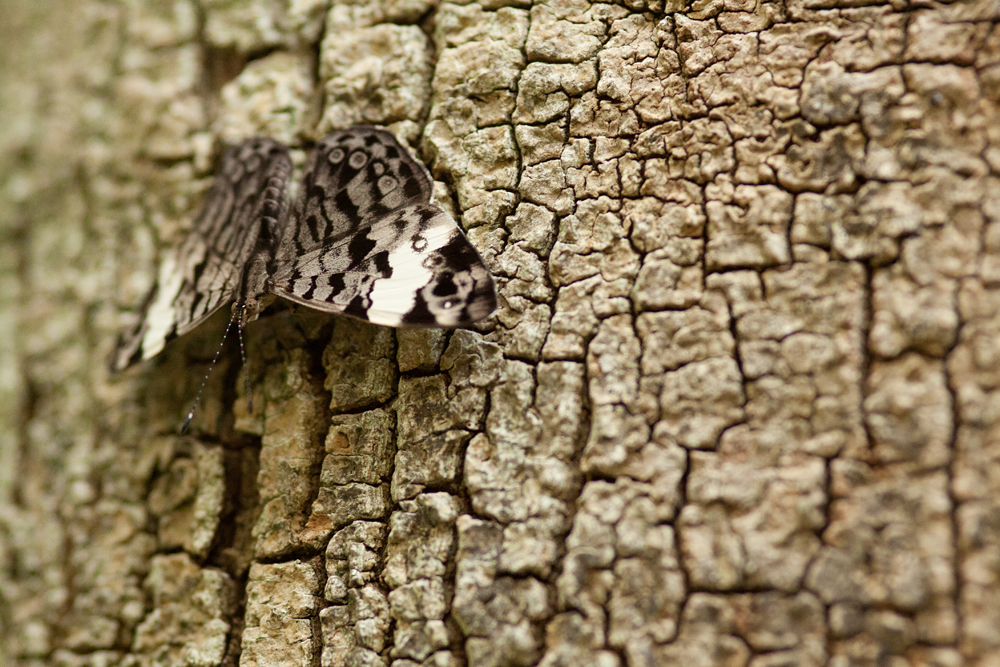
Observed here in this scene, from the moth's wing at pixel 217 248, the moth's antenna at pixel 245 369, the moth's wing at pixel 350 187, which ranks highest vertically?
the moth's wing at pixel 350 187

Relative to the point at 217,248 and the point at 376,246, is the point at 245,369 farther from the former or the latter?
the point at 376,246

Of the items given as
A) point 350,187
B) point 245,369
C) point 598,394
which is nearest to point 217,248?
point 245,369

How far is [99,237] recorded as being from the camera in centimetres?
238

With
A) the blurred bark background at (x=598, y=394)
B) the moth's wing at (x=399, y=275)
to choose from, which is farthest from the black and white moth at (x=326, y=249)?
the blurred bark background at (x=598, y=394)

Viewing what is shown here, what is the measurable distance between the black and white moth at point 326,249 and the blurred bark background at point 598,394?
118 mm

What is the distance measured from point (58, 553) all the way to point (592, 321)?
6.28 ft

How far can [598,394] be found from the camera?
1.45 meters

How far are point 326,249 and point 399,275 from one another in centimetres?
29

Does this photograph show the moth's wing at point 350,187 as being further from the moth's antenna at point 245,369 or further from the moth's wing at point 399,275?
the moth's antenna at point 245,369

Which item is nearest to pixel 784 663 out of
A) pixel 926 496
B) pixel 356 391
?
pixel 926 496

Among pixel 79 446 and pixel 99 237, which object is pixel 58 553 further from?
pixel 99 237

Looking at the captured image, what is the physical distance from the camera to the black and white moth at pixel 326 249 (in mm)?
1551

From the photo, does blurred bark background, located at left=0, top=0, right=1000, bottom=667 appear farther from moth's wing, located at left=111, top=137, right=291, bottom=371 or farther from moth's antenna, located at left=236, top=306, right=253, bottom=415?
moth's wing, located at left=111, top=137, right=291, bottom=371

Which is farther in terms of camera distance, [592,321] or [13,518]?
[13,518]
